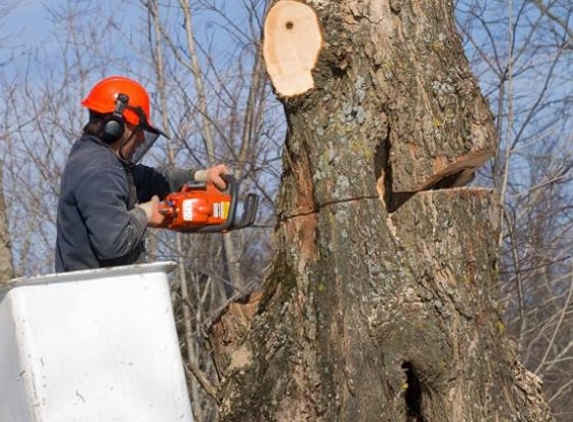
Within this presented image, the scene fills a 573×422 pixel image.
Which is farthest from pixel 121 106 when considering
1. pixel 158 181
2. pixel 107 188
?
pixel 158 181

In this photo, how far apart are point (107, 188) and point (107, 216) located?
13 centimetres

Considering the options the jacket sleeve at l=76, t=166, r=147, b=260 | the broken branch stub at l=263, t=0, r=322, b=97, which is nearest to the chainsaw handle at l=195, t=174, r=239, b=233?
the jacket sleeve at l=76, t=166, r=147, b=260

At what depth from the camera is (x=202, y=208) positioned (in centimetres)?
527

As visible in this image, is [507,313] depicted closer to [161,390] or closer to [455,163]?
[455,163]

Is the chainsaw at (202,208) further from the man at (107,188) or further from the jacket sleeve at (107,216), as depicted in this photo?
the jacket sleeve at (107,216)

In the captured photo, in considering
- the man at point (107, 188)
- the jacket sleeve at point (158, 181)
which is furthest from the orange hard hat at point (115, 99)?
the jacket sleeve at point (158, 181)

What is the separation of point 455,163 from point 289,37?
2.86 feet

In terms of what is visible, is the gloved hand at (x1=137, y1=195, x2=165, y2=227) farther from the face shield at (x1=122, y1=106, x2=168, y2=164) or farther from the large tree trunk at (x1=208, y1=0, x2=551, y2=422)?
the large tree trunk at (x1=208, y1=0, x2=551, y2=422)

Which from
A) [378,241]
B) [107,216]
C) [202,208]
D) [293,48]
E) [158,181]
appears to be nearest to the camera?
[378,241]

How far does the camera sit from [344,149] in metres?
4.52

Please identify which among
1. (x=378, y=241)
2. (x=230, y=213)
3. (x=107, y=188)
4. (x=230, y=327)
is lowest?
(x=230, y=327)

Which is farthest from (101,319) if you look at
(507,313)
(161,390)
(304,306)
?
(507,313)

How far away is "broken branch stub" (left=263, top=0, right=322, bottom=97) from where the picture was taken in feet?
15.0

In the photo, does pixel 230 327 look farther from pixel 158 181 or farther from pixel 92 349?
pixel 92 349
